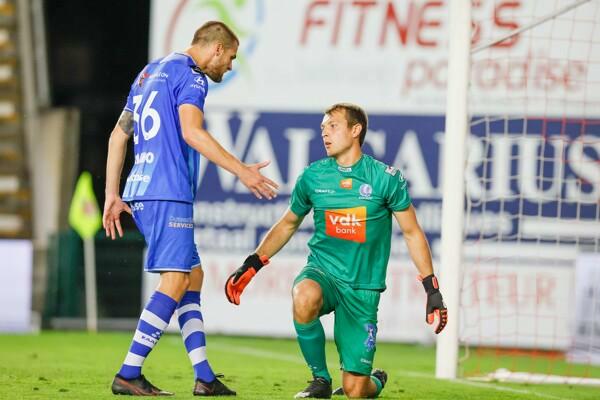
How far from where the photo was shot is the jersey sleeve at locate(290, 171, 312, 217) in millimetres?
6781

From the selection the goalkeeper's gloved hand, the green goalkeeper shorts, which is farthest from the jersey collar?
the goalkeeper's gloved hand

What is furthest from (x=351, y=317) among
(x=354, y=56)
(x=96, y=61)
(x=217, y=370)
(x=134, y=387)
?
(x=96, y=61)

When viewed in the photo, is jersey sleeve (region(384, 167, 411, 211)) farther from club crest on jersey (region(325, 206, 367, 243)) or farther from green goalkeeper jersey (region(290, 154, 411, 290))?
club crest on jersey (region(325, 206, 367, 243))

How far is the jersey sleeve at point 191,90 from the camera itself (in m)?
6.27

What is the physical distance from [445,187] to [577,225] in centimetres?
463

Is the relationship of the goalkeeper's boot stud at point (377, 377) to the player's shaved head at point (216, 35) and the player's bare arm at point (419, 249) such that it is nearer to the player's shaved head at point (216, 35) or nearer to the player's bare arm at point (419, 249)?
the player's bare arm at point (419, 249)

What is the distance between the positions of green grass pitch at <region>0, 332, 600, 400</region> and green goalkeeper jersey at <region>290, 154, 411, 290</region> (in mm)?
724

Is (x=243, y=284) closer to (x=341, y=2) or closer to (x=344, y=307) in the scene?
(x=344, y=307)

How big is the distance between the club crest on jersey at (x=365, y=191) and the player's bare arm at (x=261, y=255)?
375 mm

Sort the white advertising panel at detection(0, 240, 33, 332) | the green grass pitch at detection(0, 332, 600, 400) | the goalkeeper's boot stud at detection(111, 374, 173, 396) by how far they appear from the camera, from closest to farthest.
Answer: the goalkeeper's boot stud at detection(111, 374, 173, 396)
the green grass pitch at detection(0, 332, 600, 400)
the white advertising panel at detection(0, 240, 33, 332)

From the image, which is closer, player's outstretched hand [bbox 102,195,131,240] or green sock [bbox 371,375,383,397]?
player's outstretched hand [bbox 102,195,131,240]

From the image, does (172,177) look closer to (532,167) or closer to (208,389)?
(208,389)

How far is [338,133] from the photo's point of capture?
671cm

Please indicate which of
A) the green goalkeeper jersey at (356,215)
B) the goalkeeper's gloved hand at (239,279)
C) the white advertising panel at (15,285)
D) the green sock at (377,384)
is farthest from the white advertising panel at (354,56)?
the goalkeeper's gloved hand at (239,279)
